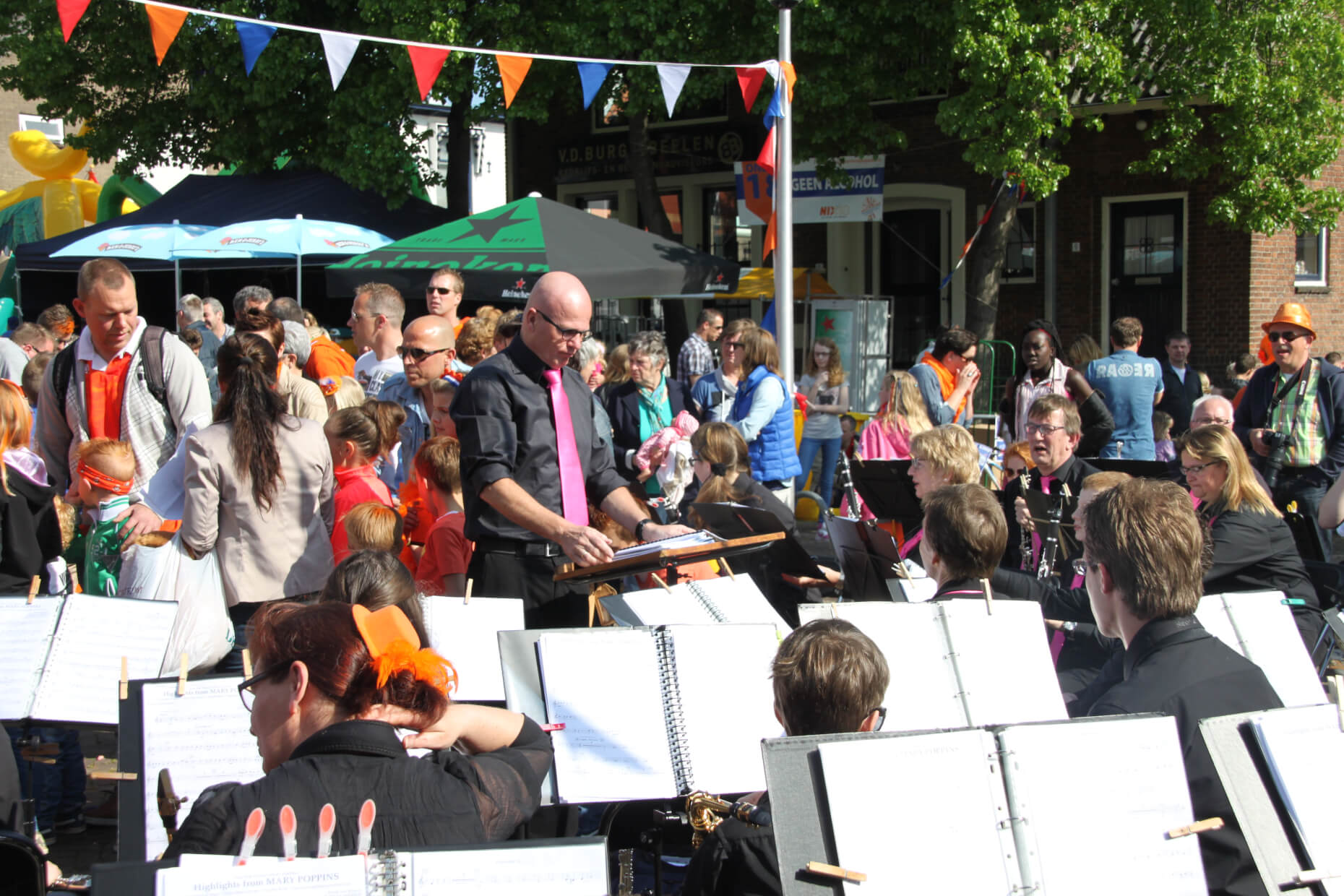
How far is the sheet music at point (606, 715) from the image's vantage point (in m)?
3.09

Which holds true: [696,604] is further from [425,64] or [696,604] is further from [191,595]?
[425,64]

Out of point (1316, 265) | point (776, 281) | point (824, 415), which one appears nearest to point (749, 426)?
point (776, 281)

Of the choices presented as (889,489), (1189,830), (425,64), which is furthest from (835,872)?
(425,64)

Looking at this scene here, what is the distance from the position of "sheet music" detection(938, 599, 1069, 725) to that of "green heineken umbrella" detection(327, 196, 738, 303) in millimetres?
6504

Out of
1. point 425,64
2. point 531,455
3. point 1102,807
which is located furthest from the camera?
point 425,64

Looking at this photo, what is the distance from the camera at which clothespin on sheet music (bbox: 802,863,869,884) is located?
2.16 m

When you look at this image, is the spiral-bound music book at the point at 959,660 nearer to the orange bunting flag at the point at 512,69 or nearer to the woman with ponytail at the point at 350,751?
the woman with ponytail at the point at 350,751

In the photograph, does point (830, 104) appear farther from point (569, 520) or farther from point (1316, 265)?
point (569, 520)

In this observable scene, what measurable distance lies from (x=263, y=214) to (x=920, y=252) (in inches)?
400

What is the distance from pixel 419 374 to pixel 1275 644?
12.9 ft

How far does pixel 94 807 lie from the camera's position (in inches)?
203

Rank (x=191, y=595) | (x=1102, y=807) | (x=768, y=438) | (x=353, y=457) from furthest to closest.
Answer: (x=768, y=438) < (x=353, y=457) < (x=191, y=595) < (x=1102, y=807)

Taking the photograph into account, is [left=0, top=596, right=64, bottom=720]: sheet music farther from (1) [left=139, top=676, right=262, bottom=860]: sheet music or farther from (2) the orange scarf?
(2) the orange scarf

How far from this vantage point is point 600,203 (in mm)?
22844
